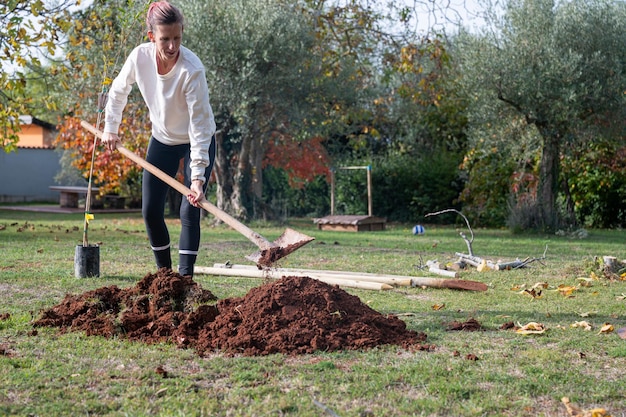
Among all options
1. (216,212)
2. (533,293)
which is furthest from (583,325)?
(216,212)

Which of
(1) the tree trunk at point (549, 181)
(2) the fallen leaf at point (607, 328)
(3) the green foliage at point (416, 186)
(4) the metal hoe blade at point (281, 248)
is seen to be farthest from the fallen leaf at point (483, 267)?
(3) the green foliage at point (416, 186)

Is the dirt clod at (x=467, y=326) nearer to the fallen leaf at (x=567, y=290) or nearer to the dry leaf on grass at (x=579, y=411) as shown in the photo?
the dry leaf on grass at (x=579, y=411)

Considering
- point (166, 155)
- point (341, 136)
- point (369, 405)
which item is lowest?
point (369, 405)

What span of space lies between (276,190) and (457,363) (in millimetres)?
20256

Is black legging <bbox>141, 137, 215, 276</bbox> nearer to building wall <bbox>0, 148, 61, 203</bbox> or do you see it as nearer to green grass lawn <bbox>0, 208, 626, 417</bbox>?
green grass lawn <bbox>0, 208, 626, 417</bbox>

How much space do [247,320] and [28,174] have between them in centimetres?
2719

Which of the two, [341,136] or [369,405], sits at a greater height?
[341,136]

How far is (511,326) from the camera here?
5039 mm

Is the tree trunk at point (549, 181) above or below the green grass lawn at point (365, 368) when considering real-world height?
above

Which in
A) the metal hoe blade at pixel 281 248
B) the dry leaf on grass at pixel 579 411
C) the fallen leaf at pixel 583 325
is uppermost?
the metal hoe blade at pixel 281 248

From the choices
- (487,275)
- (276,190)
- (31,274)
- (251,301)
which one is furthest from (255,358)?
(276,190)

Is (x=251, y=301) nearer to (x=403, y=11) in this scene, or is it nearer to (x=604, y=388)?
(x=604, y=388)

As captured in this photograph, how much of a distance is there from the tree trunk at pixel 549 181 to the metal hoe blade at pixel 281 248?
11.6 metres

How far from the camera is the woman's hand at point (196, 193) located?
522 cm
